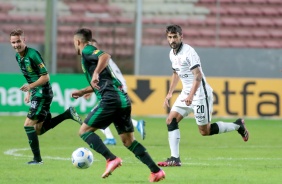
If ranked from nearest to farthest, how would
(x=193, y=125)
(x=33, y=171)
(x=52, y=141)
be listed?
(x=33, y=171) → (x=52, y=141) → (x=193, y=125)

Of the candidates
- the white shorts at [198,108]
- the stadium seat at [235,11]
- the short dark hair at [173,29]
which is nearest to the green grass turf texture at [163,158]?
the white shorts at [198,108]

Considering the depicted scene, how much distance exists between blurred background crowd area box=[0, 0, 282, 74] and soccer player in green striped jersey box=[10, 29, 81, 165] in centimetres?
1349

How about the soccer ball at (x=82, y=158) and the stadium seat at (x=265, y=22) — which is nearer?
the soccer ball at (x=82, y=158)

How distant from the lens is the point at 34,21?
25875 millimetres

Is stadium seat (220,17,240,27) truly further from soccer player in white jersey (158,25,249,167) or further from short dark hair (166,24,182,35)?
short dark hair (166,24,182,35)

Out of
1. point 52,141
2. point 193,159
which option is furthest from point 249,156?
point 52,141

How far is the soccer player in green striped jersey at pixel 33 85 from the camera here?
463 inches

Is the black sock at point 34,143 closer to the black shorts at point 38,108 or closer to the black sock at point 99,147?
the black shorts at point 38,108

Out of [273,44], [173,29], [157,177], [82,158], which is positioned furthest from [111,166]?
[273,44]

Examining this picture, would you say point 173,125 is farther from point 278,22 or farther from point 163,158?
point 278,22

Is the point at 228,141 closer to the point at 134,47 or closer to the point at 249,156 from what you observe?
the point at 249,156

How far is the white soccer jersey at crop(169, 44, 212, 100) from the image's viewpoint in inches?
471

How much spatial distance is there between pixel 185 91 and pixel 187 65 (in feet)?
1.55

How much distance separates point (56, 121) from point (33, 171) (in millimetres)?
2113
